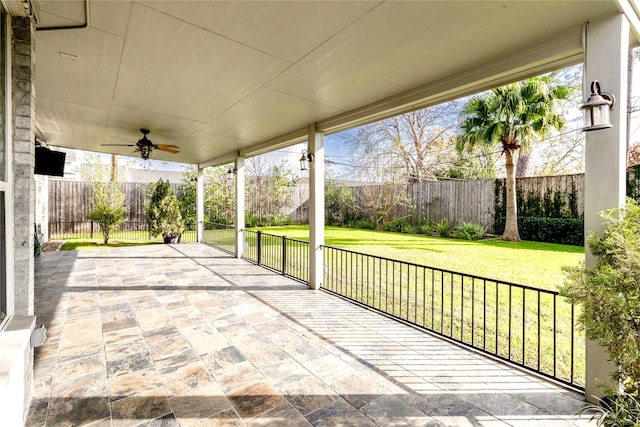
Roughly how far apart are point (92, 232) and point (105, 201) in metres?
1.79

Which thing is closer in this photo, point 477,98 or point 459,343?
point 459,343

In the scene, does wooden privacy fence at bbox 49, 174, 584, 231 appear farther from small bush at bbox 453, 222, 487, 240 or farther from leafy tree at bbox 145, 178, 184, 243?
leafy tree at bbox 145, 178, 184, 243

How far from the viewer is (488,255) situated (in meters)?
6.77

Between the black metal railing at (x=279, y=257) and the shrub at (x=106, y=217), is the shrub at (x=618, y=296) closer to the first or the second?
the black metal railing at (x=279, y=257)

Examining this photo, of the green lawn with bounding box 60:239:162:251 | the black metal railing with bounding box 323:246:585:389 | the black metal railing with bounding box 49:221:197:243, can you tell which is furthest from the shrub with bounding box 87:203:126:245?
the black metal railing with bounding box 323:246:585:389

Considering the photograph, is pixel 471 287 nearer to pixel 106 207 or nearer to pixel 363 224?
pixel 363 224

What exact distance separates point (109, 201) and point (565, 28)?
10815 millimetres

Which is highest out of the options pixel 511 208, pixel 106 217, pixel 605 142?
pixel 605 142

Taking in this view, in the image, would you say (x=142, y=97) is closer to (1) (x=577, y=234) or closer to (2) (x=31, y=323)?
(2) (x=31, y=323)

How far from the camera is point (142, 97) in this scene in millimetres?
3783

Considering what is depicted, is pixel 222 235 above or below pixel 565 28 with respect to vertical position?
below

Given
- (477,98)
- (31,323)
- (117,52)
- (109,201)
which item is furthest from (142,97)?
(477,98)

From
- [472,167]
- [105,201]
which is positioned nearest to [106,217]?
[105,201]

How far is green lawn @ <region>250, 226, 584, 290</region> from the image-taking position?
5246mm
